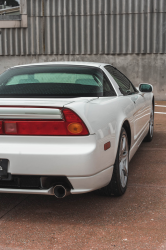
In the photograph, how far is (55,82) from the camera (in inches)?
140

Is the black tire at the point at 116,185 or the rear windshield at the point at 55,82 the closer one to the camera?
the black tire at the point at 116,185

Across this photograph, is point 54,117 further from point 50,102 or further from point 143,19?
point 143,19

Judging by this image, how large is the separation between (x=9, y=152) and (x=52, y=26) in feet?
41.7

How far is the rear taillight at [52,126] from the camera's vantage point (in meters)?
2.60

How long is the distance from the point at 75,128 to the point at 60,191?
0.56 meters

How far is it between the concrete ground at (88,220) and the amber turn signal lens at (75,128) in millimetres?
780

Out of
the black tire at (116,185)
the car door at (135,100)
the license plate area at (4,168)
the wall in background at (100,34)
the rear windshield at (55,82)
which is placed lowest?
the black tire at (116,185)

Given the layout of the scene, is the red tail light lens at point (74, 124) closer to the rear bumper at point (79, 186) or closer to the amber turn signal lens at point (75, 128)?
the amber turn signal lens at point (75, 128)

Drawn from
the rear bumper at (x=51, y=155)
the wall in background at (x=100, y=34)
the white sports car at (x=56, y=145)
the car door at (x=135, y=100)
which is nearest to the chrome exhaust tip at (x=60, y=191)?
the white sports car at (x=56, y=145)

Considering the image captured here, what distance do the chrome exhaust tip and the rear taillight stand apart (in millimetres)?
443

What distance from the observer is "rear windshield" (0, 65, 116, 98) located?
3.31 meters

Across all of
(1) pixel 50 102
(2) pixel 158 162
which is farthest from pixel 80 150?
(2) pixel 158 162

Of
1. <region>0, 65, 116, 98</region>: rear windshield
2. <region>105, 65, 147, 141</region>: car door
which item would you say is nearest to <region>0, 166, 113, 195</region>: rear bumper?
<region>0, 65, 116, 98</region>: rear windshield

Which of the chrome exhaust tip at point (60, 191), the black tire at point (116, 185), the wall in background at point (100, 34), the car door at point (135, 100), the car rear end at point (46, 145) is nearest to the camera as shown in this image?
the car rear end at point (46, 145)
